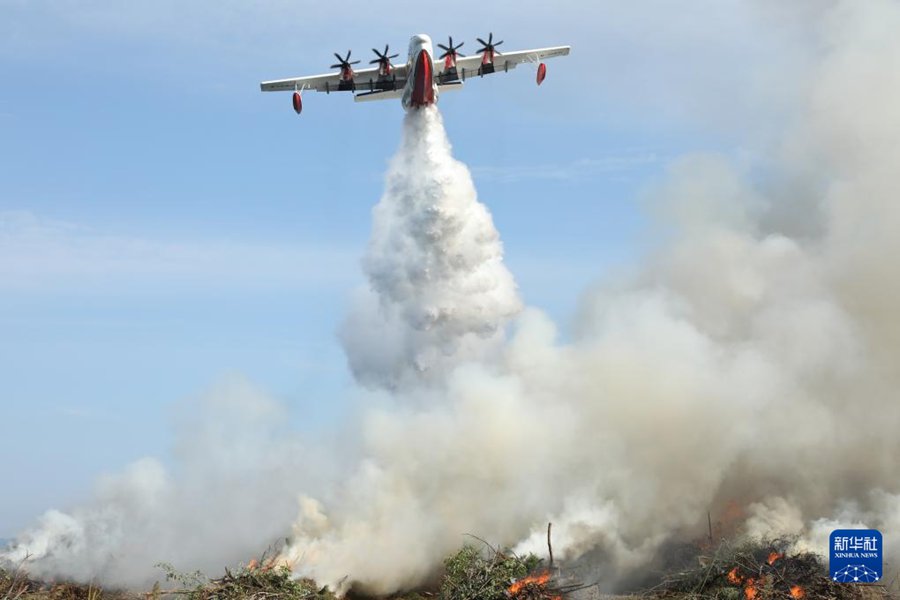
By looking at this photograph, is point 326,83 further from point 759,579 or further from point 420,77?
point 759,579

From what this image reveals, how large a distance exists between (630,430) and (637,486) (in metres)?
4.29

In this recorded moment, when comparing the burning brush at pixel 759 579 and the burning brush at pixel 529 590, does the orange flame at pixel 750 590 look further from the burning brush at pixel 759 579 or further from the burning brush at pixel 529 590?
the burning brush at pixel 529 590

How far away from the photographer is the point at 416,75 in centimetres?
6650

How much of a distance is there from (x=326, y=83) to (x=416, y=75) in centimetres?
1033

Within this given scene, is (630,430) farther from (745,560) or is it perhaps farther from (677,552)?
(745,560)

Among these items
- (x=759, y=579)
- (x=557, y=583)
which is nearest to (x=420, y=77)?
(x=557, y=583)

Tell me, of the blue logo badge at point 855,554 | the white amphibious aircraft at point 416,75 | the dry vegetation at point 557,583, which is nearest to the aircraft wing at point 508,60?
the white amphibious aircraft at point 416,75

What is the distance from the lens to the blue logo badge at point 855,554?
31953mm

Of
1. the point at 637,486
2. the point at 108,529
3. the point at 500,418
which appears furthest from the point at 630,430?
the point at 108,529

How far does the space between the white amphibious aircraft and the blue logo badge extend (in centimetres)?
4326

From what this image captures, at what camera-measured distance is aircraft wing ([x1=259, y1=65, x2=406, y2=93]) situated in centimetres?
7231

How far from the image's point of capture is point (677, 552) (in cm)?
6094

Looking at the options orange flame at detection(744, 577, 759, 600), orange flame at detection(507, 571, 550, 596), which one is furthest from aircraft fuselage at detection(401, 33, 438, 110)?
orange flame at detection(744, 577, 759, 600)

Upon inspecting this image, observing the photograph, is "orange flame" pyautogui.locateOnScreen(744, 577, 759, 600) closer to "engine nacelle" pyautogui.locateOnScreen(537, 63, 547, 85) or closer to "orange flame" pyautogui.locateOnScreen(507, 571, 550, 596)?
"orange flame" pyautogui.locateOnScreen(507, 571, 550, 596)
